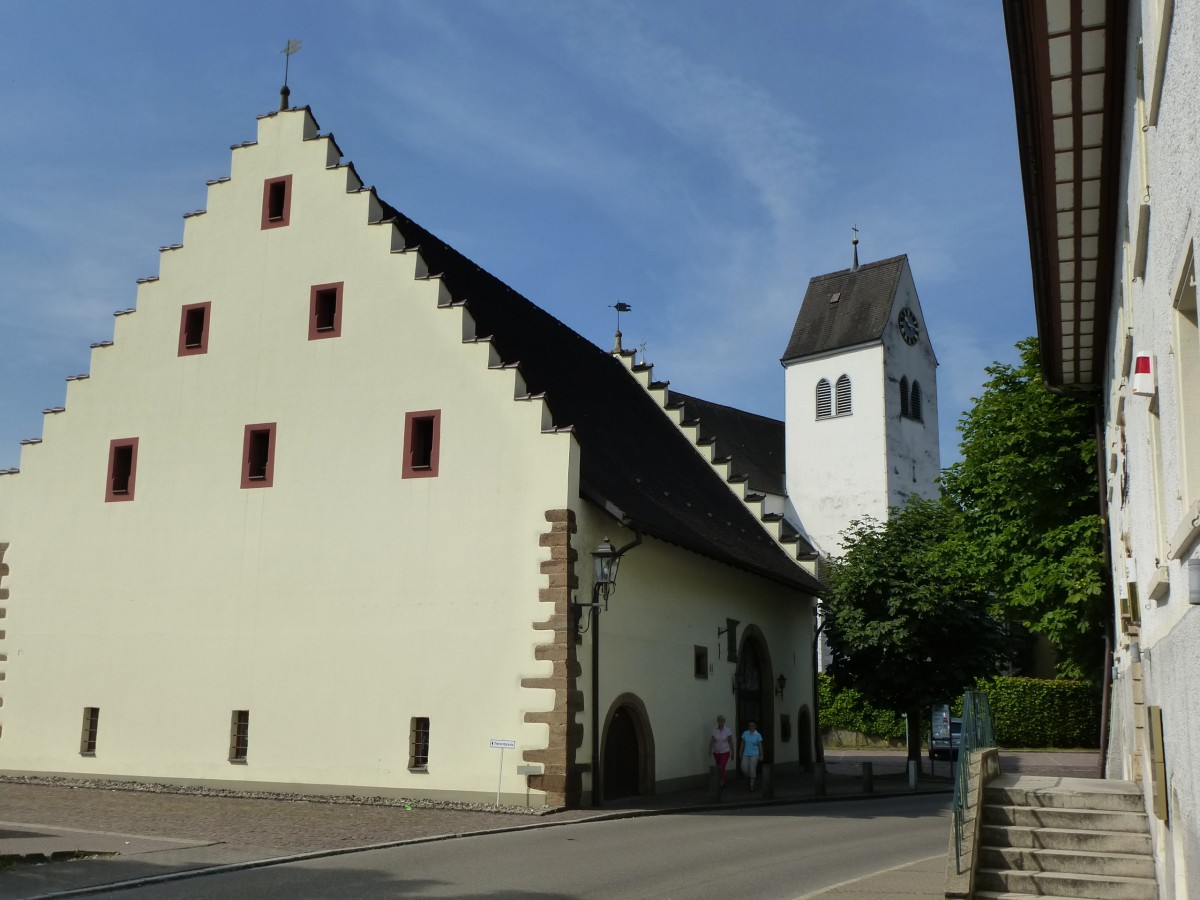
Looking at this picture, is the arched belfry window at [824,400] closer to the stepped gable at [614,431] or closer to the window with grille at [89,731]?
the stepped gable at [614,431]

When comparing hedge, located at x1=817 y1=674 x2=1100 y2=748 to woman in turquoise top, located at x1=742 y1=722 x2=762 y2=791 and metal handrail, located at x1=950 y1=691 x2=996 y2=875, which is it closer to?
woman in turquoise top, located at x1=742 y1=722 x2=762 y2=791

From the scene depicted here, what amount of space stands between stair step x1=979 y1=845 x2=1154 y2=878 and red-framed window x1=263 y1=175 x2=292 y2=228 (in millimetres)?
16594

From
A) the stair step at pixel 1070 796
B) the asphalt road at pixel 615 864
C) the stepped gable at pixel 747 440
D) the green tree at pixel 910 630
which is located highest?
the stepped gable at pixel 747 440

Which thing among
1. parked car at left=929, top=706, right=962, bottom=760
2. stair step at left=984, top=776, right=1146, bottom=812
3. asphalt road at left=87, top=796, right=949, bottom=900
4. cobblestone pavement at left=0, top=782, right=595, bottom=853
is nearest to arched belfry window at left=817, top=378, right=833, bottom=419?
parked car at left=929, top=706, right=962, bottom=760

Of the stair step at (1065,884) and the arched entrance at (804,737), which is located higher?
the arched entrance at (804,737)

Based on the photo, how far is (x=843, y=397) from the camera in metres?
54.5

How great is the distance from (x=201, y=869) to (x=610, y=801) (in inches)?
356

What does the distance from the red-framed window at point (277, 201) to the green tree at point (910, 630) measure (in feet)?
49.1

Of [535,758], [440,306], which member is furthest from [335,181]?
[535,758]

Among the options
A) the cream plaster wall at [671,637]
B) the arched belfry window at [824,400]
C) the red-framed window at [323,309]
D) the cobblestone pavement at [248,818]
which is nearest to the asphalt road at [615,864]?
the cobblestone pavement at [248,818]

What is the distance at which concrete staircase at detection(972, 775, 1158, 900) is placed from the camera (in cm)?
1004

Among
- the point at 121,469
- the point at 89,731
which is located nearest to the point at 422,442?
the point at 121,469

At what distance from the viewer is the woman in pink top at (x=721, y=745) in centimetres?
2245

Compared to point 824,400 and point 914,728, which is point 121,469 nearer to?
point 914,728
